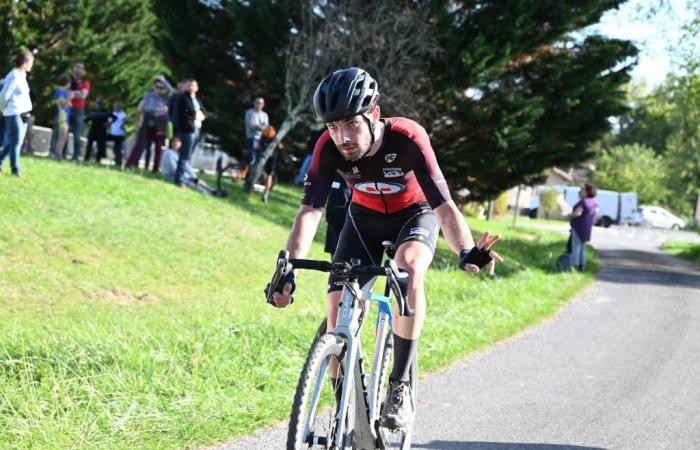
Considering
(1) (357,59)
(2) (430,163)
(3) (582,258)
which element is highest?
(1) (357,59)

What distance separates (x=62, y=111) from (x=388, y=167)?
45.2 feet

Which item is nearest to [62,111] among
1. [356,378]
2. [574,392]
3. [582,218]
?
[582,218]

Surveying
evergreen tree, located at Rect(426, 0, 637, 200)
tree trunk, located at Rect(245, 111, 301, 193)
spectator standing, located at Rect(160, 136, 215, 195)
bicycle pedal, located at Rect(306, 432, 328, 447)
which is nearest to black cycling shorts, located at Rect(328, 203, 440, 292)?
bicycle pedal, located at Rect(306, 432, 328, 447)

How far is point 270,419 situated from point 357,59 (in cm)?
1624

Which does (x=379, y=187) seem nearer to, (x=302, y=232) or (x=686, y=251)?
(x=302, y=232)

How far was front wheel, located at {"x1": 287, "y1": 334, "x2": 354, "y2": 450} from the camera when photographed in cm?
381

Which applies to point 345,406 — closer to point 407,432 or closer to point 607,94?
point 407,432

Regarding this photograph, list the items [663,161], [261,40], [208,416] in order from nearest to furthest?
[208,416] → [261,40] → [663,161]

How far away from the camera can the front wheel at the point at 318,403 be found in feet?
12.5

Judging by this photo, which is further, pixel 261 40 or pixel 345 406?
pixel 261 40

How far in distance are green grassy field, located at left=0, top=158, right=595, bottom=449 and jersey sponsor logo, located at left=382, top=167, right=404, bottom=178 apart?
1.97m

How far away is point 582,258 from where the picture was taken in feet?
66.8

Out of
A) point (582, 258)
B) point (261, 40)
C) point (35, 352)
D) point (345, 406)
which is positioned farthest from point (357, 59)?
point (345, 406)

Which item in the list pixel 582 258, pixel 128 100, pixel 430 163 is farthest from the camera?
pixel 128 100
